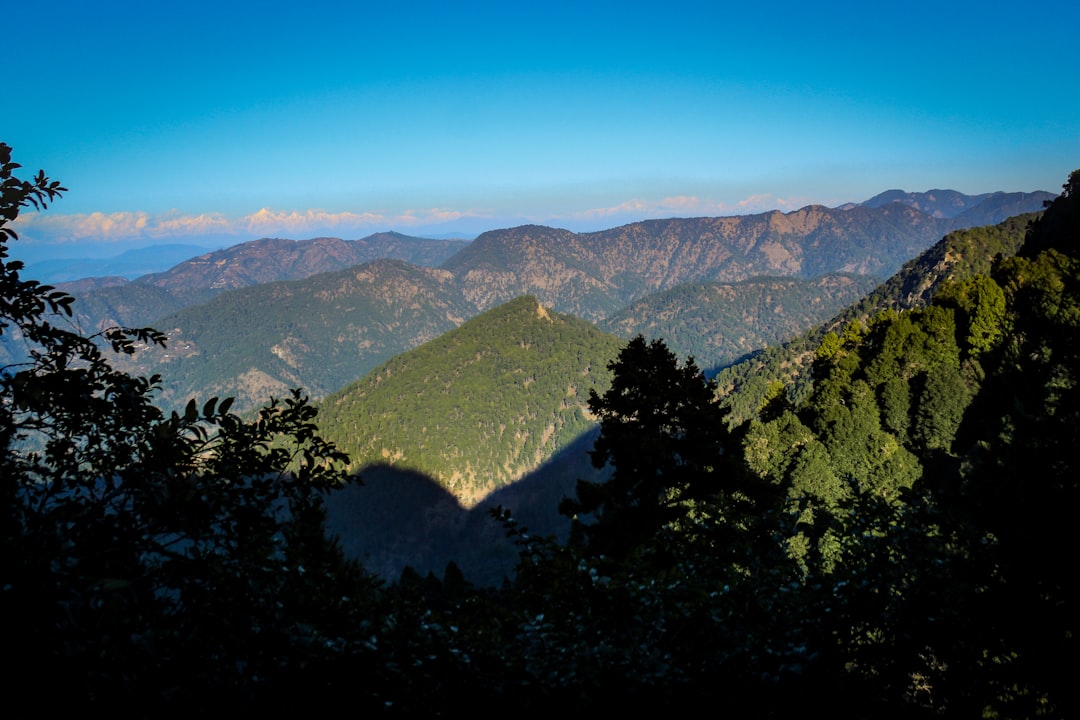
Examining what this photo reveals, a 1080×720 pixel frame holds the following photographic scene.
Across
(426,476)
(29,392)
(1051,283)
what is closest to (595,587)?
(29,392)

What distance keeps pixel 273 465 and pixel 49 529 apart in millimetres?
1732

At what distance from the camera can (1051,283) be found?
30734 millimetres

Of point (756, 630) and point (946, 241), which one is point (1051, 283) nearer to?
point (756, 630)

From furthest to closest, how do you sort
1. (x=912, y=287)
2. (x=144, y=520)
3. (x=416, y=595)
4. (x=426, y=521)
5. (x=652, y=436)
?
(x=426, y=521), (x=912, y=287), (x=652, y=436), (x=416, y=595), (x=144, y=520)

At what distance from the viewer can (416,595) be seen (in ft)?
27.3

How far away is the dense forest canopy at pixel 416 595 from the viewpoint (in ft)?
14.5

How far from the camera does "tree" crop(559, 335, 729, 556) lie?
67.2 ft

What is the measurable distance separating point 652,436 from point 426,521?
161972 mm

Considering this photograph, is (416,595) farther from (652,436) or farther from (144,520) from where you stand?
(652,436)

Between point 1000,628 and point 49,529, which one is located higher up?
point 49,529

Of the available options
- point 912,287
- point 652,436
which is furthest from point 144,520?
point 912,287

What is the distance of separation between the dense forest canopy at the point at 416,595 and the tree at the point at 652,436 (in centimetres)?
1012

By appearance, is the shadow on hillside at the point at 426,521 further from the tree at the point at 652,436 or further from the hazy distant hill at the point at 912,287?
the tree at the point at 652,436

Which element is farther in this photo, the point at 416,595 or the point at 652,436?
Answer: the point at 652,436
